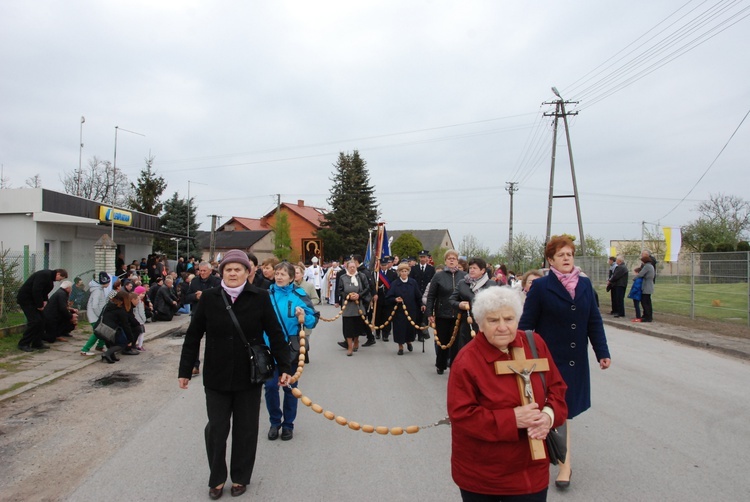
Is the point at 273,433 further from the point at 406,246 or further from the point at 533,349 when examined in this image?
the point at 406,246

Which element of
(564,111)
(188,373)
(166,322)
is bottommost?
(166,322)

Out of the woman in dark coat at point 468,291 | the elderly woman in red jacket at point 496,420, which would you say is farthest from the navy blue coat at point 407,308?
the elderly woman in red jacket at point 496,420

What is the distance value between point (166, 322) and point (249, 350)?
13453 millimetres

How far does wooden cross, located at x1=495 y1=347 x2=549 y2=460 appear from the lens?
8.25 ft

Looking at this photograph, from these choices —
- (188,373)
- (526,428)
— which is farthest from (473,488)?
(188,373)

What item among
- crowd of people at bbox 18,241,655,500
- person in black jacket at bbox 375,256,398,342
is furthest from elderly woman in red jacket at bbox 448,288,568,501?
person in black jacket at bbox 375,256,398,342

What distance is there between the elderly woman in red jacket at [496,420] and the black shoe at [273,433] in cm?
331

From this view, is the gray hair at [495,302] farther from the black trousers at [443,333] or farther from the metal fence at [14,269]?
the metal fence at [14,269]

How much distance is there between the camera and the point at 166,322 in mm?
16422

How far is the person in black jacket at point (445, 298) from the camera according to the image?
8.48 m

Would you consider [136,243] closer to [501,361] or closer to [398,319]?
[398,319]

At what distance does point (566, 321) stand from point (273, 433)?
3115mm

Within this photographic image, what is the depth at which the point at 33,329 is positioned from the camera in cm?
1070

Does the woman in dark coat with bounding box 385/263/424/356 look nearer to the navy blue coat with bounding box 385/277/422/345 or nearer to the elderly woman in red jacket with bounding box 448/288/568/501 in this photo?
the navy blue coat with bounding box 385/277/422/345
